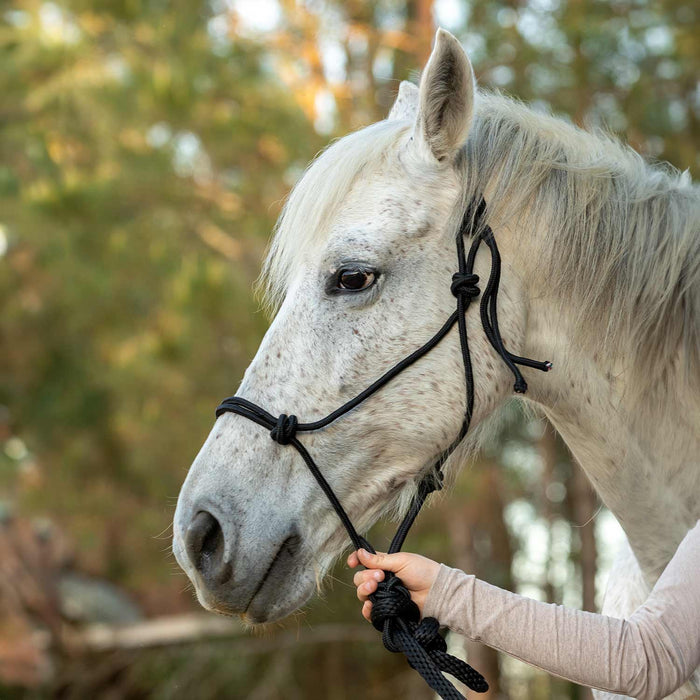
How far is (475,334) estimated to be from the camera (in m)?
1.63

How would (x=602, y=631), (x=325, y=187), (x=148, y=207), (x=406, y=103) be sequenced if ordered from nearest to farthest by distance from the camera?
(x=602, y=631) < (x=325, y=187) < (x=406, y=103) < (x=148, y=207)

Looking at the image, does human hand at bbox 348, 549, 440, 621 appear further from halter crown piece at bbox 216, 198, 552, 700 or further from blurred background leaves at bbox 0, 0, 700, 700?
blurred background leaves at bbox 0, 0, 700, 700

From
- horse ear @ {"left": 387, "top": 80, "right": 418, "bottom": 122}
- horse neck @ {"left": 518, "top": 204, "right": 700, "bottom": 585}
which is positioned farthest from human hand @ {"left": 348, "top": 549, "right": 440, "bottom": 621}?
horse ear @ {"left": 387, "top": 80, "right": 418, "bottom": 122}

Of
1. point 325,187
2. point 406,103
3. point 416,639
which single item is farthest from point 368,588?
point 406,103

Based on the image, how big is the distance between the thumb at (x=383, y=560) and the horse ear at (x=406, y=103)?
3.65 feet

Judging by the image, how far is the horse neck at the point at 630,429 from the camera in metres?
1.62

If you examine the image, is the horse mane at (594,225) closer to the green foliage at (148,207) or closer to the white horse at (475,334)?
the white horse at (475,334)

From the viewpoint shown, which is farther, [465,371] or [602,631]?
[465,371]

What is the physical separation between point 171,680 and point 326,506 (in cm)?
641

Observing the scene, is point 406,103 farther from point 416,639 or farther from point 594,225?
point 416,639

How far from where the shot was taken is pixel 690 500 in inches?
63.9

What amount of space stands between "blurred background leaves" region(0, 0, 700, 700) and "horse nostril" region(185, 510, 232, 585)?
11.9ft

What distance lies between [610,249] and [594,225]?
58mm

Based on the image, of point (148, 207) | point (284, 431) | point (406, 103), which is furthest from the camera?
point (148, 207)
